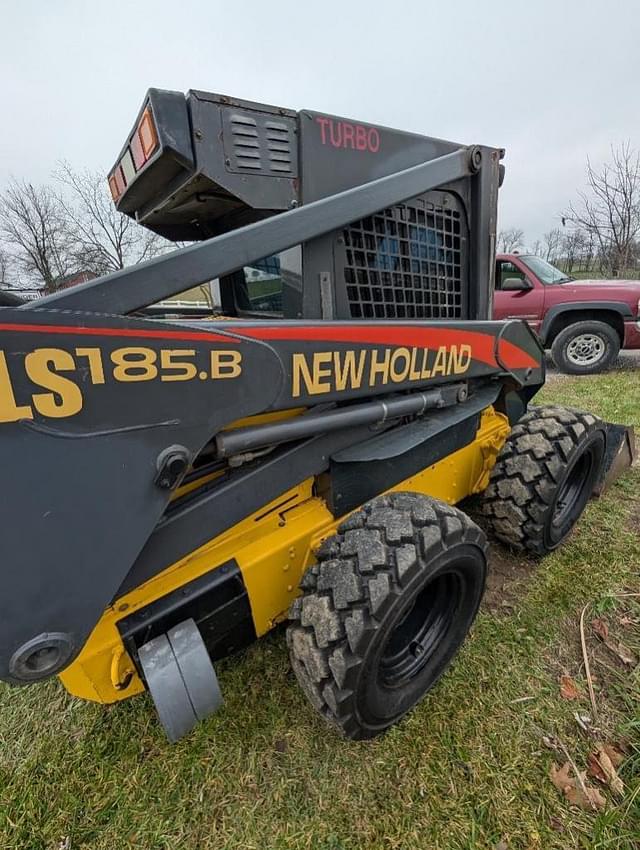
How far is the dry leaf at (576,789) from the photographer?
1.43m

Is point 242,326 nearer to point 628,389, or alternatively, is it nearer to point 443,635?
point 443,635

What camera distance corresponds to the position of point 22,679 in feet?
3.52

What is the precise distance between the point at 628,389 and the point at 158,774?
656 centimetres

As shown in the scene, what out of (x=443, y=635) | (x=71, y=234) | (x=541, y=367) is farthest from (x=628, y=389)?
(x=71, y=234)

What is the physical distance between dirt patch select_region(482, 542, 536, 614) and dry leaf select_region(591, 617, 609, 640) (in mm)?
336

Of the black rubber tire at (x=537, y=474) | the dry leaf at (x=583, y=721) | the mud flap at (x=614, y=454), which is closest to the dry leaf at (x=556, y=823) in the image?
the dry leaf at (x=583, y=721)

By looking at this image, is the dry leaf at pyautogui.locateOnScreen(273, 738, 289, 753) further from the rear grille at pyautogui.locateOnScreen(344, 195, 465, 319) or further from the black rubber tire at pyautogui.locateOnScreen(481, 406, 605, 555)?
the rear grille at pyautogui.locateOnScreen(344, 195, 465, 319)

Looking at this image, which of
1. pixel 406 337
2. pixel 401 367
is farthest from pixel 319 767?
pixel 406 337

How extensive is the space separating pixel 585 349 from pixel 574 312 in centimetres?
63

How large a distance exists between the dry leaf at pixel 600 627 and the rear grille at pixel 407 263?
64.2 inches

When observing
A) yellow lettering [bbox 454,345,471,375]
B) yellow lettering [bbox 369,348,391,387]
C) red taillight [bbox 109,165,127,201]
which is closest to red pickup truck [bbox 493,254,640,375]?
yellow lettering [bbox 454,345,471,375]

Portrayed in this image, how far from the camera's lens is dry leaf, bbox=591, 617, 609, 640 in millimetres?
2061

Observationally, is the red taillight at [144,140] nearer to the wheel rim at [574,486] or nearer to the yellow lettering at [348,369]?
the yellow lettering at [348,369]

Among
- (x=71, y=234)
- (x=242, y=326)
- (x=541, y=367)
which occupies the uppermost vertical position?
(x=71, y=234)
